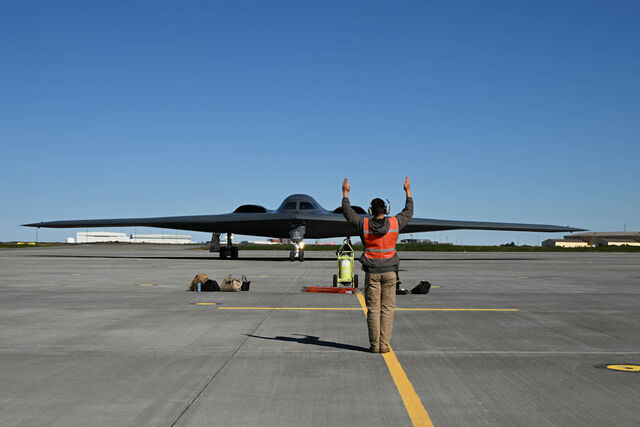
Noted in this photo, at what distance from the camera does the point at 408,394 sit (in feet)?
16.7

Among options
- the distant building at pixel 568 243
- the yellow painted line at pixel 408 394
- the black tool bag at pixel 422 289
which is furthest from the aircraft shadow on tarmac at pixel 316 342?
the distant building at pixel 568 243

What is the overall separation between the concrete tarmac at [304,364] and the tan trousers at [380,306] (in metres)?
0.24

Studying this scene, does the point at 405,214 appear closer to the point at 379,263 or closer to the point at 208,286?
the point at 379,263

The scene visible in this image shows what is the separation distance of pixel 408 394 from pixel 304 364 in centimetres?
157

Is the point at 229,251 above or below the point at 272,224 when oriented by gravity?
below

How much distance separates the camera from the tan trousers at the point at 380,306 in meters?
7.02

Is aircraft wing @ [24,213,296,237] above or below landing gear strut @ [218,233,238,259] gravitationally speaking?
above

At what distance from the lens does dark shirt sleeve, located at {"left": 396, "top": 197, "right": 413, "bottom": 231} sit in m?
7.48

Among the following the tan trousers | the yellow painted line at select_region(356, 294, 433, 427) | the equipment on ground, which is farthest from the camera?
the equipment on ground

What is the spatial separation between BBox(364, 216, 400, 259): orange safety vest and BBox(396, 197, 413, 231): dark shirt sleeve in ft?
0.59

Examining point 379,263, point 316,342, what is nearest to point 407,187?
point 379,263

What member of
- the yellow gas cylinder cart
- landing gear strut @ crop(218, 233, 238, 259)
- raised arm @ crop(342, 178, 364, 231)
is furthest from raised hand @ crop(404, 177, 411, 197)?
landing gear strut @ crop(218, 233, 238, 259)

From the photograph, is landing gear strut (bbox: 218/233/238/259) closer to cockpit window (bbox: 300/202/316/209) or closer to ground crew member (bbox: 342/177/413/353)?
cockpit window (bbox: 300/202/316/209)

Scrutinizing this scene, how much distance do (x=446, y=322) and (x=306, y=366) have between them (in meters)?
4.07
